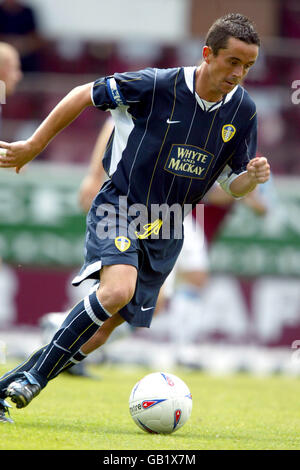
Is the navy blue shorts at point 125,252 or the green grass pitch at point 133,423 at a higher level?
the navy blue shorts at point 125,252

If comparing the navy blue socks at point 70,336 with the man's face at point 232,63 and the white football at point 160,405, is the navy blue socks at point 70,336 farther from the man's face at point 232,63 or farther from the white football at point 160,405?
the man's face at point 232,63

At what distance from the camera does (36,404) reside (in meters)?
5.65

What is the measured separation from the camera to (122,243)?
459 centimetres

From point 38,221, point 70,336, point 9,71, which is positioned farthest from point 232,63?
point 38,221

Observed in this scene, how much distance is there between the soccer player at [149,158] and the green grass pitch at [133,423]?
0.42 m

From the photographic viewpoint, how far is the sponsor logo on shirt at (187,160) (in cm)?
482

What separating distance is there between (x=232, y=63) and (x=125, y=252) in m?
1.11

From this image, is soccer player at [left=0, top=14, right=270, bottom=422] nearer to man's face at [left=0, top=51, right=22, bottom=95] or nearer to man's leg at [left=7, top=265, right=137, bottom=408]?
man's leg at [left=7, top=265, right=137, bottom=408]

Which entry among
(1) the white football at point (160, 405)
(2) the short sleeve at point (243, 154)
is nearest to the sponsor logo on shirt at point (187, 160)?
(2) the short sleeve at point (243, 154)

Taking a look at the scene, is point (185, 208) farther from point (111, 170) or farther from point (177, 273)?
point (177, 273)

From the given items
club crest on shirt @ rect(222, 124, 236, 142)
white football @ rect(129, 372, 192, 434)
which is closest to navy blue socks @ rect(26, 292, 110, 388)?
white football @ rect(129, 372, 192, 434)

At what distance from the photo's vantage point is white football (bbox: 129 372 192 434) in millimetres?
4527

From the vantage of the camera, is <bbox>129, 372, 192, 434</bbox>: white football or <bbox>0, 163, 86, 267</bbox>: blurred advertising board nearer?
<bbox>129, 372, 192, 434</bbox>: white football

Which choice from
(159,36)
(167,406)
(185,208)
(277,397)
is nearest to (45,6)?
(159,36)
